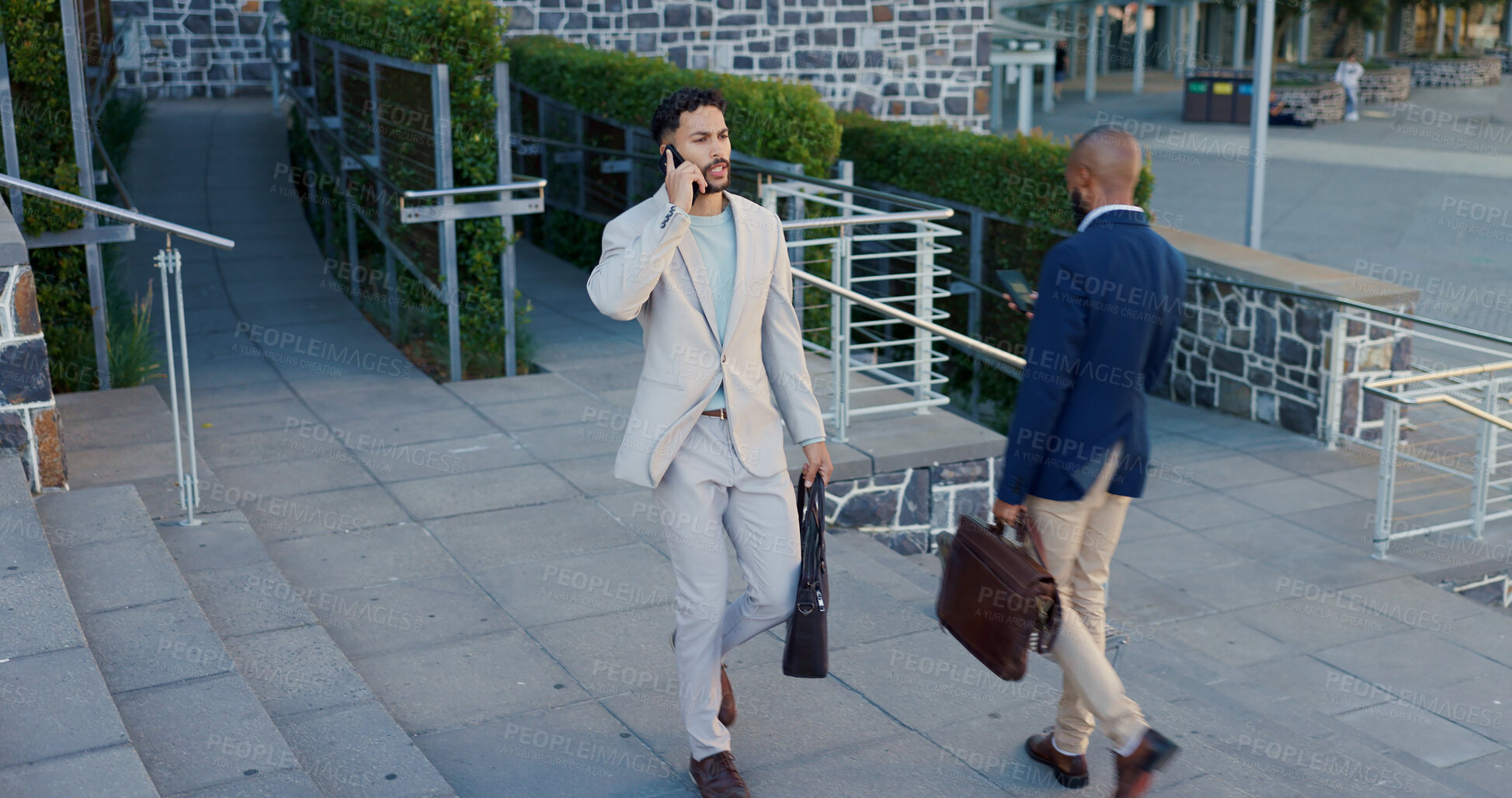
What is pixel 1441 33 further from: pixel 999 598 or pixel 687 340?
pixel 687 340

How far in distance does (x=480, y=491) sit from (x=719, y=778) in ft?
9.29

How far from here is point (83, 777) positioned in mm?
2938

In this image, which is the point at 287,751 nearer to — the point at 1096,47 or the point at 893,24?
the point at 893,24

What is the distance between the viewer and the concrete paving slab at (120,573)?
404 cm

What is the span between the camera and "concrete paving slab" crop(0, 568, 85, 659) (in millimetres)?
3504

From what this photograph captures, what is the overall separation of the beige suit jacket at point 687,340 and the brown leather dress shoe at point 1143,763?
1063 millimetres

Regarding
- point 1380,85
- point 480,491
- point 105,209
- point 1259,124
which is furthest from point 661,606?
point 1380,85

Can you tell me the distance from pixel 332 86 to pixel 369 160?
1719 mm

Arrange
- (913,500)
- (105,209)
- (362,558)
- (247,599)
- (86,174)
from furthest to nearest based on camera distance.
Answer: (86,174), (913,500), (362,558), (105,209), (247,599)

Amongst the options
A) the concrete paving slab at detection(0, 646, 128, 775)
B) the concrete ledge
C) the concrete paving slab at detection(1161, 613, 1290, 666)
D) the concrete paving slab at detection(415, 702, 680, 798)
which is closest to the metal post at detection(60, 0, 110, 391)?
the concrete paving slab at detection(0, 646, 128, 775)

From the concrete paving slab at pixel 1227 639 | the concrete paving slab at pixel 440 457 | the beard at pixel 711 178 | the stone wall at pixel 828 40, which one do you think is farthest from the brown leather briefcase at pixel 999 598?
the stone wall at pixel 828 40

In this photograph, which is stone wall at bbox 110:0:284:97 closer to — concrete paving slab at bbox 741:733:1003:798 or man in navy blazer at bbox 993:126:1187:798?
concrete paving slab at bbox 741:733:1003:798

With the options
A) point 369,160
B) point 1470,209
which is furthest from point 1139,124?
point 369,160

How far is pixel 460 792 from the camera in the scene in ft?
11.5
